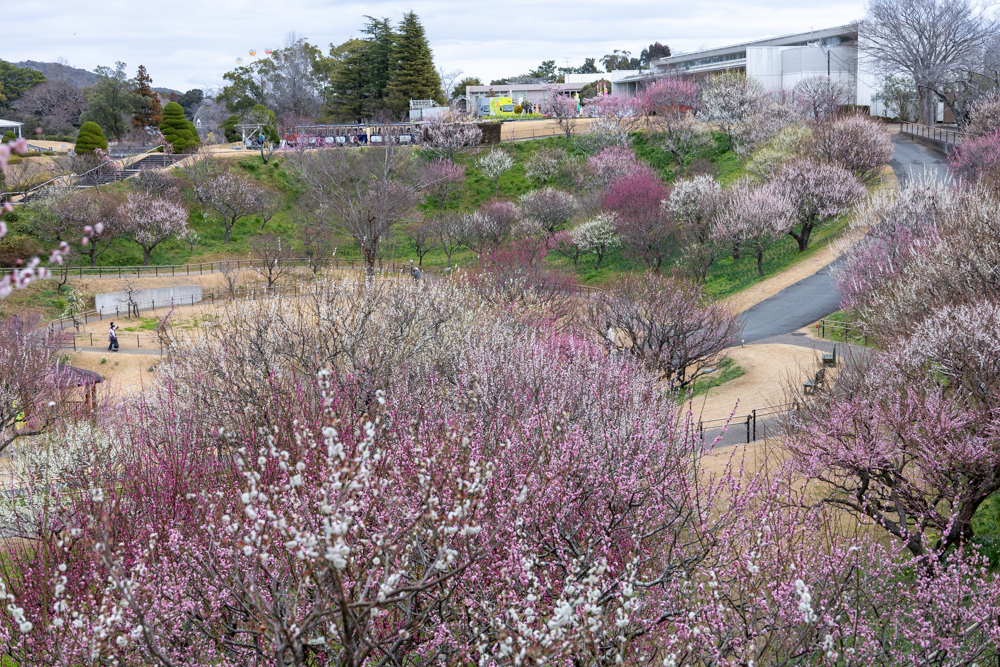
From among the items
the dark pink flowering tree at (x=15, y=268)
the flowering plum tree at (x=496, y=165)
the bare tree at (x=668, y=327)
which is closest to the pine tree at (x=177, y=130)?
the flowering plum tree at (x=496, y=165)

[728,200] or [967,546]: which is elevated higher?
[728,200]

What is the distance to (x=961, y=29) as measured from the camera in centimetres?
6091

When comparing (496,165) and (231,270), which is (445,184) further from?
(231,270)

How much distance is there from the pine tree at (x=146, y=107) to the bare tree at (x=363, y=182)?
91.6 ft

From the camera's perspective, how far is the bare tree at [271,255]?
148 ft

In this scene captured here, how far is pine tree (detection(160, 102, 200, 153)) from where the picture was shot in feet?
213

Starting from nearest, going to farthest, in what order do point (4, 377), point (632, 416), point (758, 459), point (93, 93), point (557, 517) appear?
point (557, 517) → point (632, 416) → point (758, 459) → point (4, 377) → point (93, 93)

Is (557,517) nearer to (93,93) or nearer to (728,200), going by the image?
(728,200)

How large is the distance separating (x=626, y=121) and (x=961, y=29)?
990 inches

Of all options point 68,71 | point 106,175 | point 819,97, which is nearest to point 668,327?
point 819,97

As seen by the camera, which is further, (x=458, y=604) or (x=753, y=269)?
(x=753, y=269)

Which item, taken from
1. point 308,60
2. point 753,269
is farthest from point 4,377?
point 308,60

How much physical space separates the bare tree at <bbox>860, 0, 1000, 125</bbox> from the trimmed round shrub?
193 feet

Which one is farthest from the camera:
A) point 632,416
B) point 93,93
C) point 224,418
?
point 93,93
